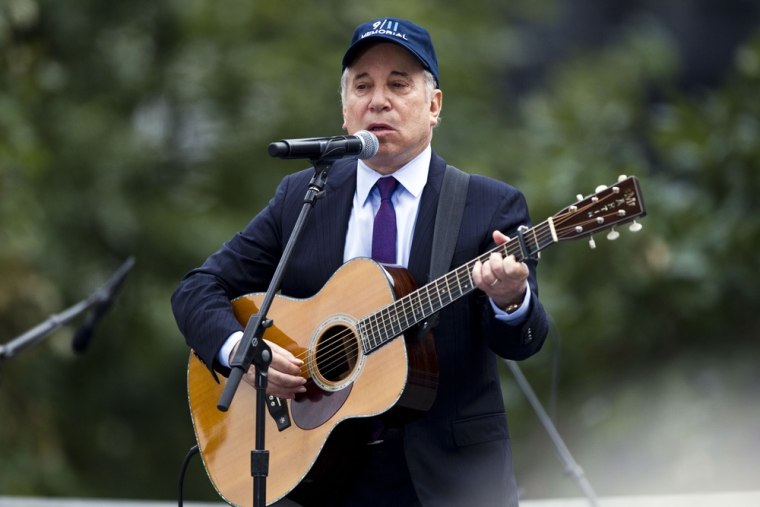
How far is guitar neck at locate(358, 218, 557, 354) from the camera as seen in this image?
3809 mm

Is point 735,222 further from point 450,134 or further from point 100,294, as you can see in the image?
point 450,134

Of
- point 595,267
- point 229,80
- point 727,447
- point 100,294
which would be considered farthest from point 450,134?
point 100,294

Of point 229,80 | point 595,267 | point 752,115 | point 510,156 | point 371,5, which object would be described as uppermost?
point 371,5

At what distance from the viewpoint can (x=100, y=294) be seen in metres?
6.17

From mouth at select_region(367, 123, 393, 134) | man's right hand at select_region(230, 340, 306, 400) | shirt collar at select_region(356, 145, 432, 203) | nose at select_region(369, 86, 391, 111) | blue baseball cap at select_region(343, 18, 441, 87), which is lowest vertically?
man's right hand at select_region(230, 340, 306, 400)

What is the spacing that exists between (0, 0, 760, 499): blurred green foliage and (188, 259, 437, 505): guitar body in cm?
435

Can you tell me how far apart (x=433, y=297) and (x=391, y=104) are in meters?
0.73

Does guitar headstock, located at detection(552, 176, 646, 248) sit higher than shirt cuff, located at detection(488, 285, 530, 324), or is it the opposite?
guitar headstock, located at detection(552, 176, 646, 248)

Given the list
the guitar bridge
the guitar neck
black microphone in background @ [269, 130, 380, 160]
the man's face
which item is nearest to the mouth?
the man's face

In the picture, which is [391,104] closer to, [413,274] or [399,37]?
[399,37]

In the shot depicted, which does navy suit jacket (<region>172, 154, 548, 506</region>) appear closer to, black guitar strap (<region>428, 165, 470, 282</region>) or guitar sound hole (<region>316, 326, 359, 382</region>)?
black guitar strap (<region>428, 165, 470, 282</region>)

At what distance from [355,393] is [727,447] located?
4.42m

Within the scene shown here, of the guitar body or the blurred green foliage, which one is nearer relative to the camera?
the guitar body

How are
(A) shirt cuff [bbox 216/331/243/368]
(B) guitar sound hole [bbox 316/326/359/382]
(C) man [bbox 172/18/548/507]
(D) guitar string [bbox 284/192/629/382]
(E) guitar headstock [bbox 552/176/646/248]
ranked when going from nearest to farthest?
(E) guitar headstock [bbox 552/176/646/248], (D) guitar string [bbox 284/192/629/382], (C) man [bbox 172/18/548/507], (B) guitar sound hole [bbox 316/326/359/382], (A) shirt cuff [bbox 216/331/243/368]
